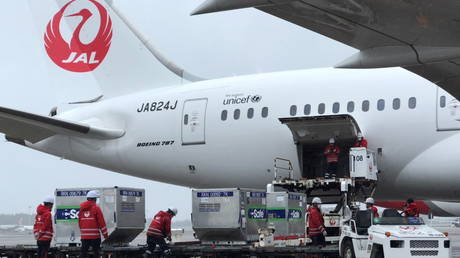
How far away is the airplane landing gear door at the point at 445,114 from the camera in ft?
56.5

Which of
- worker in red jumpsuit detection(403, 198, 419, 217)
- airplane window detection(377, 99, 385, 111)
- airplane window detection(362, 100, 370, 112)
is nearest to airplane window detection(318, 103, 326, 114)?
airplane window detection(362, 100, 370, 112)

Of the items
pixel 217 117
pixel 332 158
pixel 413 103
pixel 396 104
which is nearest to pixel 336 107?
pixel 332 158

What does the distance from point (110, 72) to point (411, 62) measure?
16.5 meters

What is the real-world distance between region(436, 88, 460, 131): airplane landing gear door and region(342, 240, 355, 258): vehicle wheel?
4.92 meters

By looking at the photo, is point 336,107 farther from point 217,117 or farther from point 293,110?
point 217,117

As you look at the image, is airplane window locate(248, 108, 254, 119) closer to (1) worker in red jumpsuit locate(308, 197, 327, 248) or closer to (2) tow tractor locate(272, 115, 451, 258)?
(2) tow tractor locate(272, 115, 451, 258)

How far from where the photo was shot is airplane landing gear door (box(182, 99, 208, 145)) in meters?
21.2

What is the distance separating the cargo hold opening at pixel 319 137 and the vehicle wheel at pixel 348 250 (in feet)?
15.8

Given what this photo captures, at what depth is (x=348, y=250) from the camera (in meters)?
13.8

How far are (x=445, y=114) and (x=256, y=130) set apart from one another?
5.13 metres

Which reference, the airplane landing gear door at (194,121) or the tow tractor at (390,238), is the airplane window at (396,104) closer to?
the tow tractor at (390,238)

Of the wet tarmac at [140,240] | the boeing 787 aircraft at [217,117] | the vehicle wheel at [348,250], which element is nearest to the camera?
the vehicle wheel at [348,250]

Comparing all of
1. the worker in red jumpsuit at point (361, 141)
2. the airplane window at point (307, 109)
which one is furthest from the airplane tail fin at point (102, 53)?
the worker in red jumpsuit at point (361, 141)

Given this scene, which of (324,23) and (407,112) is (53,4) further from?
(324,23)
